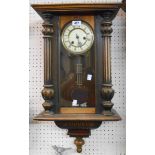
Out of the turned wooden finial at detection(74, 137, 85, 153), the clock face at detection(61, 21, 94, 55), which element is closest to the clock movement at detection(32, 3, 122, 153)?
the clock face at detection(61, 21, 94, 55)

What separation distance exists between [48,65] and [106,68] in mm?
298

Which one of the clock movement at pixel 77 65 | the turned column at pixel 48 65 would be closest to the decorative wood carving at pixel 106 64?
the clock movement at pixel 77 65

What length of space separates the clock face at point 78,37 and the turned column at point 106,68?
7cm

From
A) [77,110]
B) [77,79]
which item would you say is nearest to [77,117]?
[77,110]

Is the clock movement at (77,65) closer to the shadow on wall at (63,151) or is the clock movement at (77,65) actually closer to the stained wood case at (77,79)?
the stained wood case at (77,79)

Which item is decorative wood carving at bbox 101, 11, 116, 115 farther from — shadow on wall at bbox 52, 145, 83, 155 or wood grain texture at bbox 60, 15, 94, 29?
shadow on wall at bbox 52, 145, 83, 155

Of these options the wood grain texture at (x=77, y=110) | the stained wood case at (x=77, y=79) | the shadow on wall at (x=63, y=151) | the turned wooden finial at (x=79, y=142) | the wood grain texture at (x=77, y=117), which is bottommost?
the shadow on wall at (x=63, y=151)

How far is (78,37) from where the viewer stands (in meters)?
1.49

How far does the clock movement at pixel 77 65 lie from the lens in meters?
1.48

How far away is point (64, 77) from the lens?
150 centimetres

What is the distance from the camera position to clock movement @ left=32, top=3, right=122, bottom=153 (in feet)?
4.85

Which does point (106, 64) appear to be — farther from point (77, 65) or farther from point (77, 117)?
point (77, 117)
